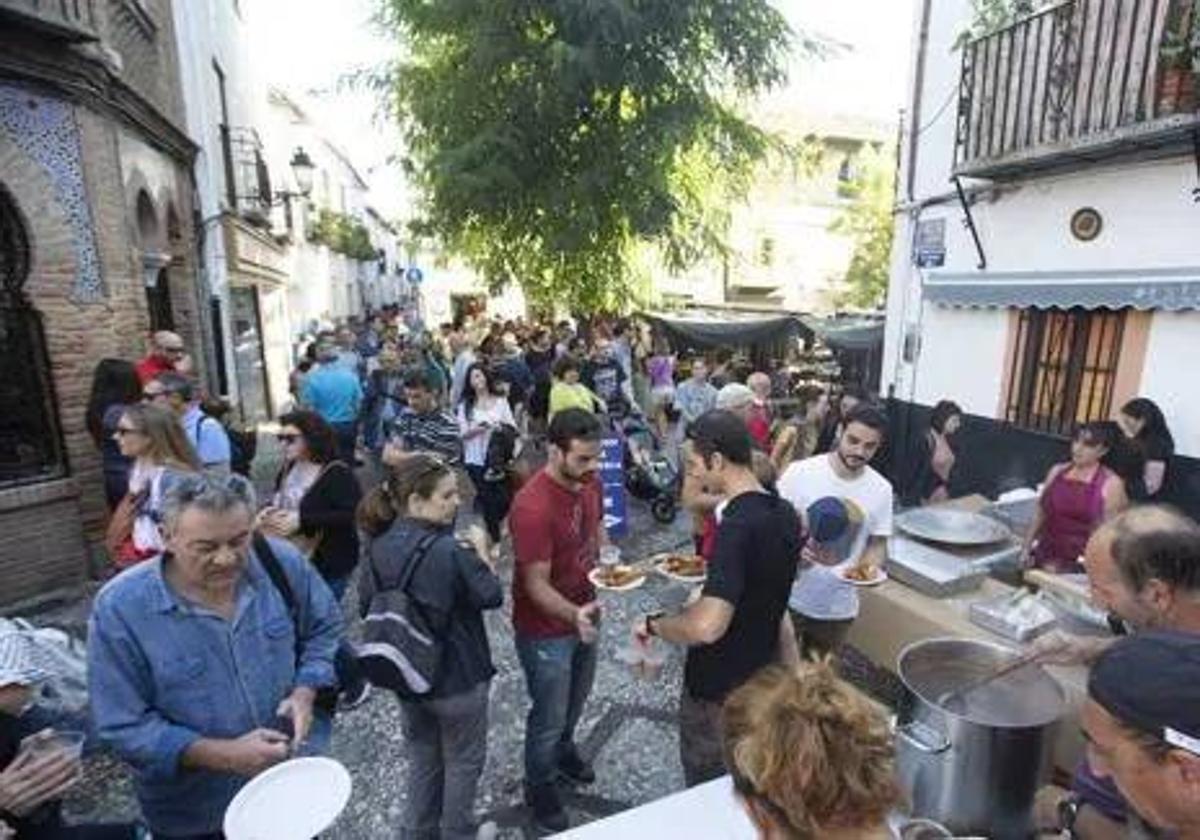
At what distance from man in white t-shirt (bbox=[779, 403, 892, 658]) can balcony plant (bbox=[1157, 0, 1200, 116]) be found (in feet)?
15.0

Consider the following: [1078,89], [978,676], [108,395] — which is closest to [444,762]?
[978,676]

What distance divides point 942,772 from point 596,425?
68.3 inches

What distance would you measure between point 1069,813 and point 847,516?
5.20ft

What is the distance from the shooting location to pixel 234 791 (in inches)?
92.1

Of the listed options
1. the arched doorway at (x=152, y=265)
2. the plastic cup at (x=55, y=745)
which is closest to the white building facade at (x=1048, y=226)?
the plastic cup at (x=55, y=745)

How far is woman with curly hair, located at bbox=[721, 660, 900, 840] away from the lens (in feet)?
4.41

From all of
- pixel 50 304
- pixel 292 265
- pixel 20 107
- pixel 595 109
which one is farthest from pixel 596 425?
pixel 292 265

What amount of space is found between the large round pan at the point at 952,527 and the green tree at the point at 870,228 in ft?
59.5

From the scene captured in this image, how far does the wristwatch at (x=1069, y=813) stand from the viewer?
2.11 meters

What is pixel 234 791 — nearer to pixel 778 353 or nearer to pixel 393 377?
pixel 393 377

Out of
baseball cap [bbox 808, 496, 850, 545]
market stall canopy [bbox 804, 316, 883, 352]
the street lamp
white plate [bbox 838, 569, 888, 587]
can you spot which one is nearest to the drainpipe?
market stall canopy [bbox 804, 316, 883, 352]

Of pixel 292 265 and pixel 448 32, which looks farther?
pixel 292 265

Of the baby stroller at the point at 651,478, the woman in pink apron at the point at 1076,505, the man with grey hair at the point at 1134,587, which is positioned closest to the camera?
the man with grey hair at the point at 1134,587

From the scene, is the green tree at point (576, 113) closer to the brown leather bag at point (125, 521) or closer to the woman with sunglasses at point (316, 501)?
the woman with sunglasses at point (316, 501)
